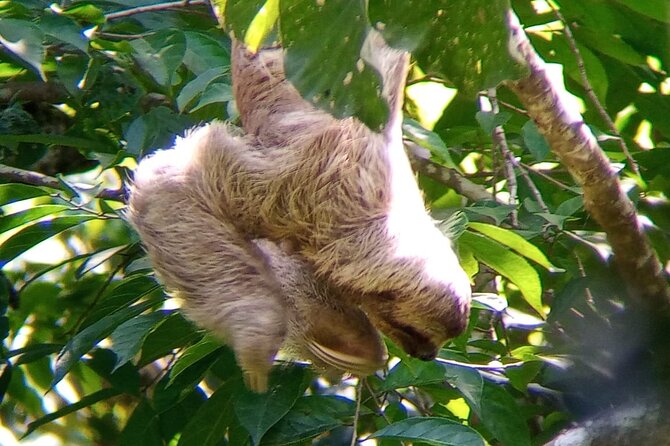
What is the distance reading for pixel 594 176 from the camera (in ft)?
5.83

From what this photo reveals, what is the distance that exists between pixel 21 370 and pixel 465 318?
1.85m

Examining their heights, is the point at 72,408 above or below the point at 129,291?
below

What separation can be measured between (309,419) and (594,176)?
0.70 m

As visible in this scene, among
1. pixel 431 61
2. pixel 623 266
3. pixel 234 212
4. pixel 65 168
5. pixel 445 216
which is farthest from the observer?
pixel 65 168

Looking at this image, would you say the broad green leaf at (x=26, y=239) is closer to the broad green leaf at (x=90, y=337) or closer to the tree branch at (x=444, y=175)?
the broad green leaf at (x=90, y=337)

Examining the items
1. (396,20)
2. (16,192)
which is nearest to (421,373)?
(16,192)

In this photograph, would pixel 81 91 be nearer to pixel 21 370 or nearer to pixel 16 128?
pixel 16 128

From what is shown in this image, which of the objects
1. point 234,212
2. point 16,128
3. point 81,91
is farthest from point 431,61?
point 16,128

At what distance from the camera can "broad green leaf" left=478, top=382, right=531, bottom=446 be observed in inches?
71.8

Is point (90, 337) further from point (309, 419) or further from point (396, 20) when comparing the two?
point (396, 20)

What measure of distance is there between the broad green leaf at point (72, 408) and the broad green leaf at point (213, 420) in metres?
0.38

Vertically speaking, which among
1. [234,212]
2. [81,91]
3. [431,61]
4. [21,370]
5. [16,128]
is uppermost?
[431,61]

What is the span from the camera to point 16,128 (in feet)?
7.36

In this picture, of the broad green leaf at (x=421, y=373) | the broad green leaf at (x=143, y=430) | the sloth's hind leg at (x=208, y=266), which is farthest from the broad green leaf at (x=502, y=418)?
the broad green leaf at (x=143, y=430)
